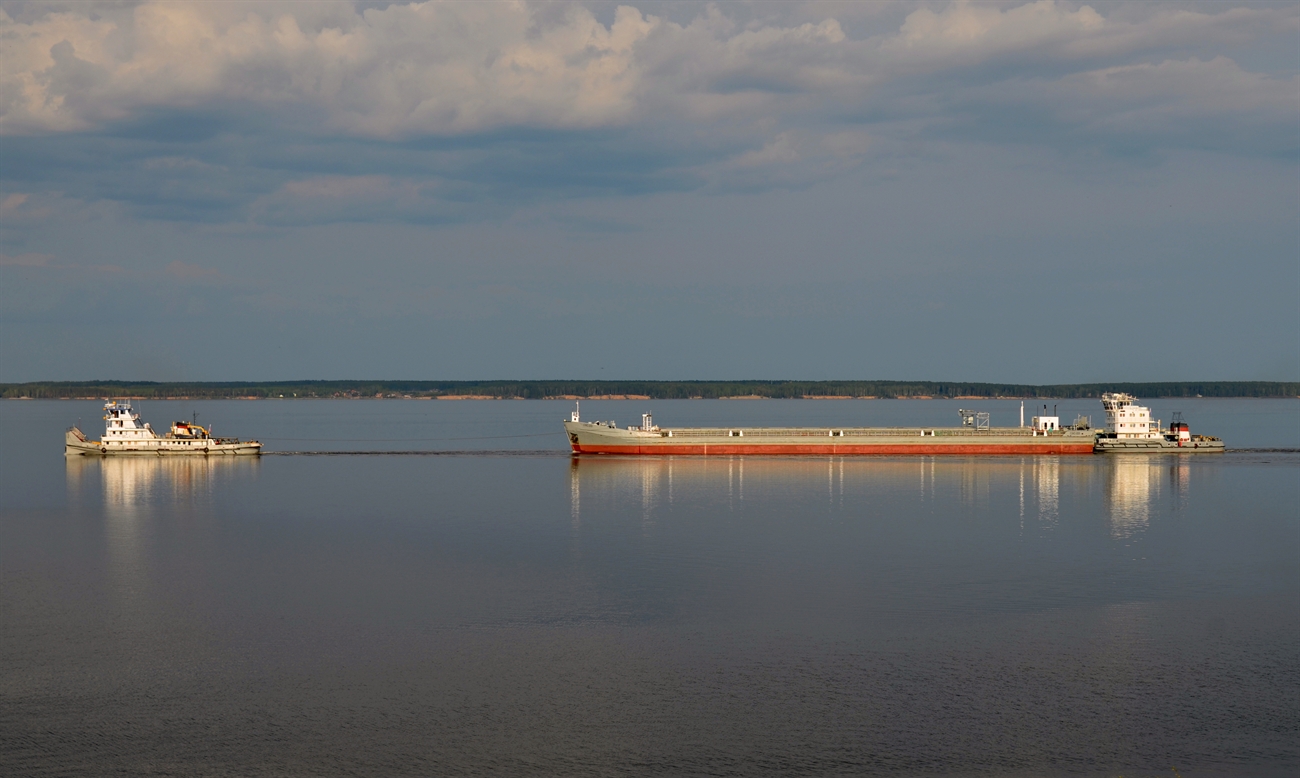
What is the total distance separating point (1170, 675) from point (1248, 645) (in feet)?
18.6

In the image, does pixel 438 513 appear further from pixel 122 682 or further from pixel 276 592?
pixel 122 682

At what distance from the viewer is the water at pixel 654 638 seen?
28516 mm

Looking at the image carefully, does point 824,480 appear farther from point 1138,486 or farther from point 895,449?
point 895,449

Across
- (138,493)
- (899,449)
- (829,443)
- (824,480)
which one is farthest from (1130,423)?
(138,493)

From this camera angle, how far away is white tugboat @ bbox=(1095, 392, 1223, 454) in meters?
121

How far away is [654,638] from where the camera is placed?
3862cm

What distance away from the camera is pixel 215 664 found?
35719mm

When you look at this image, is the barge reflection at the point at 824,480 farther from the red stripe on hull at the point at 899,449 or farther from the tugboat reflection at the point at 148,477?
the tugboat reflection at the point at 148,477

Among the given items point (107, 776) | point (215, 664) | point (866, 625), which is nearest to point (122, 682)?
point (215, 664)

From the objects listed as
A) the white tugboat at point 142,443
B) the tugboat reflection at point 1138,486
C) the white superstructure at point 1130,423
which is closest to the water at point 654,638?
the tugboat reflection at point 1138,486

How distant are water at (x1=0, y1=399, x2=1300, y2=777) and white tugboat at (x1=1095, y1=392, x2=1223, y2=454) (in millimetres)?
43942

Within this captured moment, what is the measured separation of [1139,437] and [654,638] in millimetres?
99353

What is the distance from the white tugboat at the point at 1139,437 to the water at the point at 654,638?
43.9m

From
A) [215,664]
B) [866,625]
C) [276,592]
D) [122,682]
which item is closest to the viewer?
[122,682]
